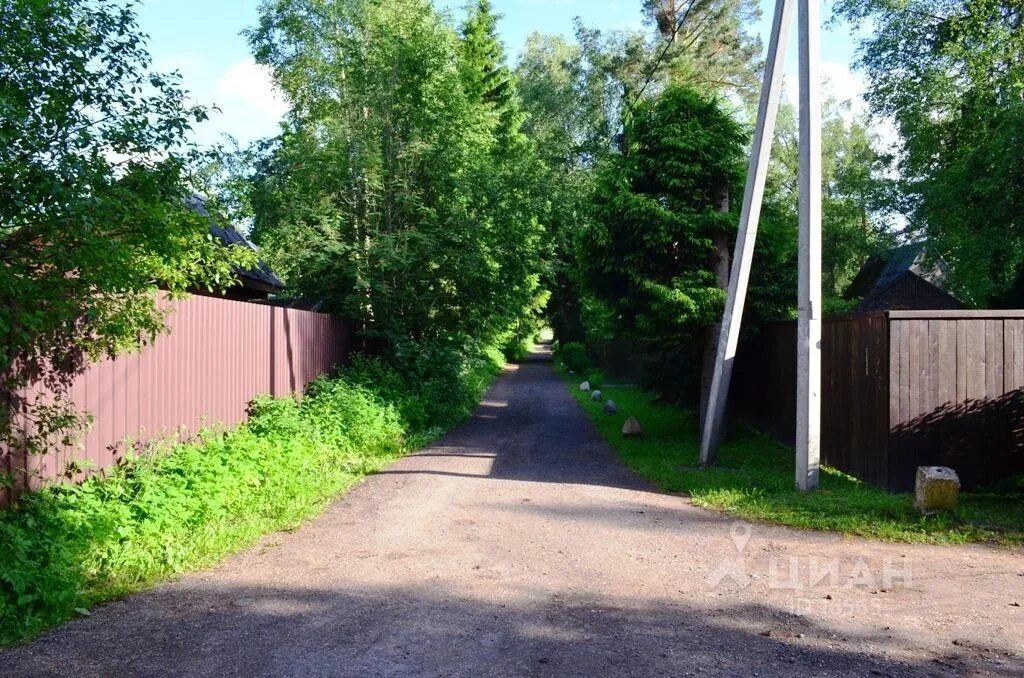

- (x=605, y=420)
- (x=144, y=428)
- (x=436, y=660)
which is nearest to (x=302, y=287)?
(x=605, y=420)

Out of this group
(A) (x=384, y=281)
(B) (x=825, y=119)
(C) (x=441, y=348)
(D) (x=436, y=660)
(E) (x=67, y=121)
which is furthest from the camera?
(B) (x=825, y=119)

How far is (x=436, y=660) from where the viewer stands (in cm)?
417

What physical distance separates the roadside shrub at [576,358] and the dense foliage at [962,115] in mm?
15896

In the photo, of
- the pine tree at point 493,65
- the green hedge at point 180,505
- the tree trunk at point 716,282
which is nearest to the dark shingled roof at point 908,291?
the pine tree at point 493,65

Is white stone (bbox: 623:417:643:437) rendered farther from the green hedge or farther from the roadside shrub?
the roadside shrub

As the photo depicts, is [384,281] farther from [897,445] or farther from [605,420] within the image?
[897,445]

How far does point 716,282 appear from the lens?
1242cm

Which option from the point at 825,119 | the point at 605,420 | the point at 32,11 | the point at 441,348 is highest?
the point at 825,119

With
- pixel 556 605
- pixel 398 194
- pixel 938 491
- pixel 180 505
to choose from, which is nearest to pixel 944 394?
pixel 938 491

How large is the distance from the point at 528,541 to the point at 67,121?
4.70 meters

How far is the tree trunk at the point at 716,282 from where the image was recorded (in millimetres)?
12508

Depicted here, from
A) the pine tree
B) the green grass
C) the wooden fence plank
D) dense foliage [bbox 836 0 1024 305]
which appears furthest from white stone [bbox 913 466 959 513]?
the pine tree

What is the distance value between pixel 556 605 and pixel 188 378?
16.4 feet

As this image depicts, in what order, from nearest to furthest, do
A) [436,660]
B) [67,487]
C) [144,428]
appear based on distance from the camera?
[436,660]
[67,487]
[144,428]
